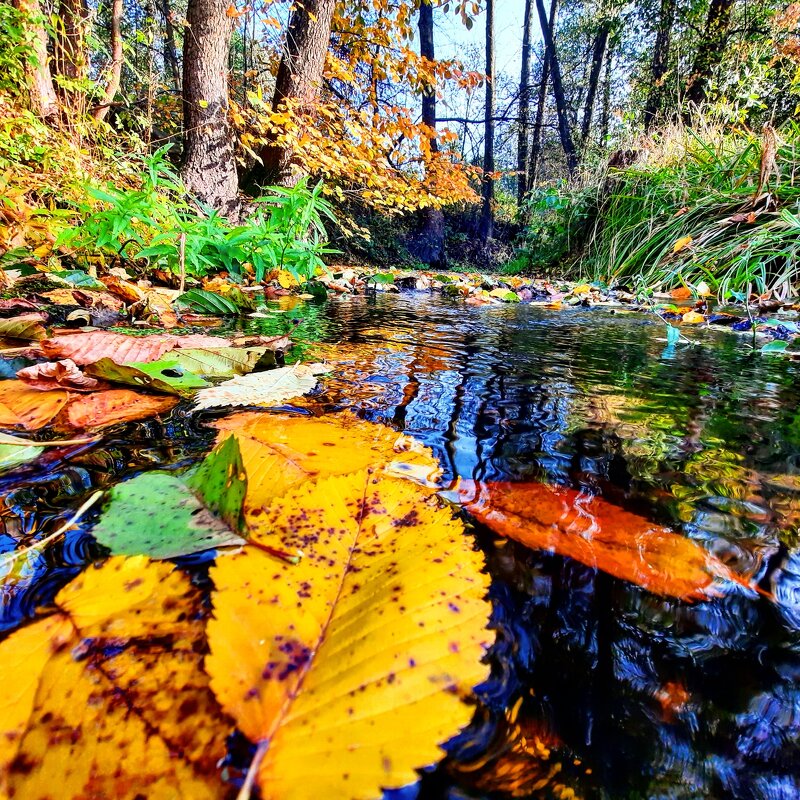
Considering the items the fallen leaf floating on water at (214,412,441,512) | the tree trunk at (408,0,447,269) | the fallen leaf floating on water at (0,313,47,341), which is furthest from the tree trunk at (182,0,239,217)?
the tree trunk at (408,0,447,269)

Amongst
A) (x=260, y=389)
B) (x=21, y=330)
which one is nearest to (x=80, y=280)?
(x=21, y=330)

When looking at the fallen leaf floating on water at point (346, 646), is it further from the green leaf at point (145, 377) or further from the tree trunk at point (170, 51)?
the tree trunk at point (170, 51)

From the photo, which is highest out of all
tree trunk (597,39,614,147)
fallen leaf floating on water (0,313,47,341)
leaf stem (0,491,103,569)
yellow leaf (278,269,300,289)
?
tree trunk (597,39,614,147)

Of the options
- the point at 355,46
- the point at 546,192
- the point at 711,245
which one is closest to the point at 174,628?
the point at 711,245

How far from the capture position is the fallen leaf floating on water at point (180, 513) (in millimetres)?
375

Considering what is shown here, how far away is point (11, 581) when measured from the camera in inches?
13.5

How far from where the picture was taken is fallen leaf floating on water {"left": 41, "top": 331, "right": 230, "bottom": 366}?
0.83m

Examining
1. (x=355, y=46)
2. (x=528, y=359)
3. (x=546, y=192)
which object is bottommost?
(x=528, y=359)

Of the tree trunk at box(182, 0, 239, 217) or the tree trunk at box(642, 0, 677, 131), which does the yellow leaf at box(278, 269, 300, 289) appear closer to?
the tree trunk at box(182, 0, 239, 217)

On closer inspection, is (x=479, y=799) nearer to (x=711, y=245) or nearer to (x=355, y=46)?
(x=711, y=245)

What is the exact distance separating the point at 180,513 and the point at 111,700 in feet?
0.57

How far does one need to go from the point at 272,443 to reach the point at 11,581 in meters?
0.29

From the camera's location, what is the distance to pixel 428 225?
9.80m

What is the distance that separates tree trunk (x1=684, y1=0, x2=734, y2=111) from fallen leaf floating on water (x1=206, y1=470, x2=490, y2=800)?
1039 cm
